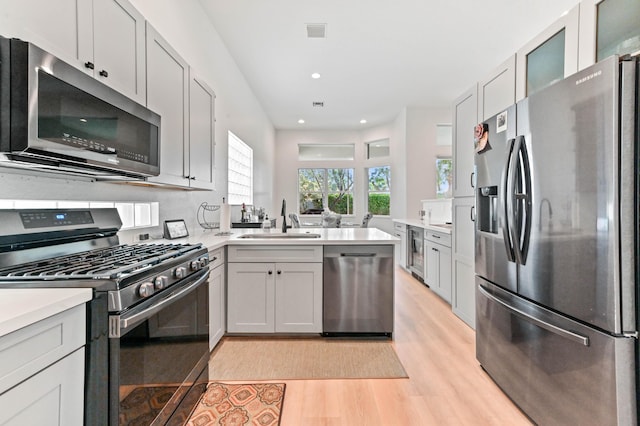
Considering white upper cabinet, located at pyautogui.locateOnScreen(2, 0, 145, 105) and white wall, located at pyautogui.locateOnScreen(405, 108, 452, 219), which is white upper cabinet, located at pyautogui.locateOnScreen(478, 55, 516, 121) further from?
white wall, located at pyautogui.locateOnScreen(405, 108, 452, 219)

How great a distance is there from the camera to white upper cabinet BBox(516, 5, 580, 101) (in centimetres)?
176

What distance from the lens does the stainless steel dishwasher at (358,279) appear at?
2.58 meters

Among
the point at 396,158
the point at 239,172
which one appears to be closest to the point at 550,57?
the point at 239,172

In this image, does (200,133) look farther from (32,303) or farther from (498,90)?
(498,90)

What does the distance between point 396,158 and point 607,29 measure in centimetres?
510

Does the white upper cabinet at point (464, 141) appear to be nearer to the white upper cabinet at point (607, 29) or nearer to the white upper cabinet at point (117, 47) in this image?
the white upper cabinet at point (607, 29)

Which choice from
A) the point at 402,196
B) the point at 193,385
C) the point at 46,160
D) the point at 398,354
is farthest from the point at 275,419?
the point at 402,196

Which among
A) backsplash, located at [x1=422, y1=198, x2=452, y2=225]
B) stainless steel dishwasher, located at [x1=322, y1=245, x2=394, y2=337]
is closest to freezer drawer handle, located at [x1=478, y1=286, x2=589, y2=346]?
stainless steel dishwasher, located at [x1=322, y1=245, x2=394, y2=337]

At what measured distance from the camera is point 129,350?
1.11 m

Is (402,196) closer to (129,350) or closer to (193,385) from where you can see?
(193,385)

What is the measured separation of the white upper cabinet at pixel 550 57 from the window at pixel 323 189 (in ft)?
18.5

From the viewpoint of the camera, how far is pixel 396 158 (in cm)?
666

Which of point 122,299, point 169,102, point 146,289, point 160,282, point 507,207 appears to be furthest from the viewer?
point 169,102

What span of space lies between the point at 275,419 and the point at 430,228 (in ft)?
10.2
